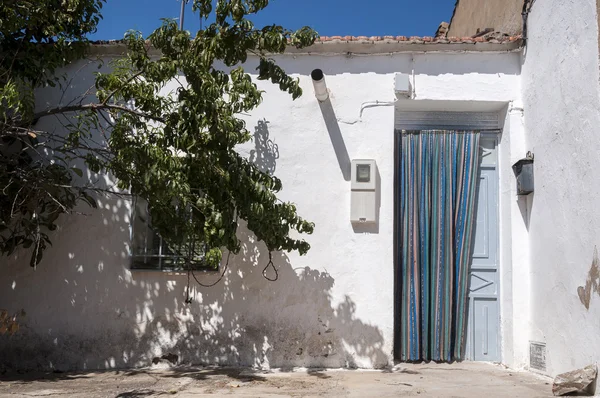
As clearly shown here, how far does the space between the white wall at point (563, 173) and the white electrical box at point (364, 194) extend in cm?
171

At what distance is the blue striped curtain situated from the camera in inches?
279

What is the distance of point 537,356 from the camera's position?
6.50 meters

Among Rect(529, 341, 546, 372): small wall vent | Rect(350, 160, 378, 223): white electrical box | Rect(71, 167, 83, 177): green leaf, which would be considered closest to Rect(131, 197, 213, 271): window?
Rect(71, 167, 83, 177): green leaf

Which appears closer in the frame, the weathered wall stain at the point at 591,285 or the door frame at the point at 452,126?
the weathered wall stain at the point at 591,285

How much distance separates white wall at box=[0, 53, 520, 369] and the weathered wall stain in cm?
142

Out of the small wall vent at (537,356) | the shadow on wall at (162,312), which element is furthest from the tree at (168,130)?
the small wall vent at (537,356)

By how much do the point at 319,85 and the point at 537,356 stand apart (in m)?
3.71

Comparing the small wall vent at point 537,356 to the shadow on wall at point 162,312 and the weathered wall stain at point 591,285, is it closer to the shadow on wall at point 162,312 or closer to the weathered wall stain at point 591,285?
the weathered wall stain at point 591,285

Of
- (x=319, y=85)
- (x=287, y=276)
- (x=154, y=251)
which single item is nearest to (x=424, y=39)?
(x=319, y=85)

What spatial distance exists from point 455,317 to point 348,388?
1.84 meters

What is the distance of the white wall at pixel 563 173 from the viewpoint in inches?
216

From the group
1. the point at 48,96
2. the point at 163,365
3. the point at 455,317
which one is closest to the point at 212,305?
the point at 163,365

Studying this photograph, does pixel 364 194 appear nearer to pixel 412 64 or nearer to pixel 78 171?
pixel 412 64

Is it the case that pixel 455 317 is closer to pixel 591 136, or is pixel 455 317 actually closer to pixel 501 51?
pixel 591 136
